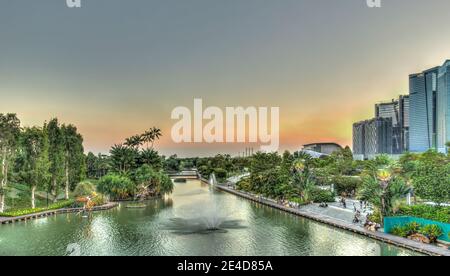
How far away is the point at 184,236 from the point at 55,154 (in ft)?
80.1

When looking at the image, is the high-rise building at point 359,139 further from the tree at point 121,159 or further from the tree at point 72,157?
the tree at point 72,157

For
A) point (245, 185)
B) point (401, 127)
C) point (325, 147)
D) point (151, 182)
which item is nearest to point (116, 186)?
point (151, 182)

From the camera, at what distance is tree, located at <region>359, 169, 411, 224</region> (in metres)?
24.0

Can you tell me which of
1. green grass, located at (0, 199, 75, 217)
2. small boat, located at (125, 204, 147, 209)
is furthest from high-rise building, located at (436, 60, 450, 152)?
green grass, located at (0, 199, 75, 217)

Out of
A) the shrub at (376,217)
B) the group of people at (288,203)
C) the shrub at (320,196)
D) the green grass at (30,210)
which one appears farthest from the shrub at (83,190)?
the shrub at (376,217)

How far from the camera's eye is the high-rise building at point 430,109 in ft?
370

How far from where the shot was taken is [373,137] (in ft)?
562

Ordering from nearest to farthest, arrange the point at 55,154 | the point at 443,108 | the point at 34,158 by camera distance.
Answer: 1. the point at 34,158
2. the point at 55,154
3. the point at 443,108

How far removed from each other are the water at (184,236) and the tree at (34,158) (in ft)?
16.5

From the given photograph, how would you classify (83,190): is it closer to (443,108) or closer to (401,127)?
(443,108)
